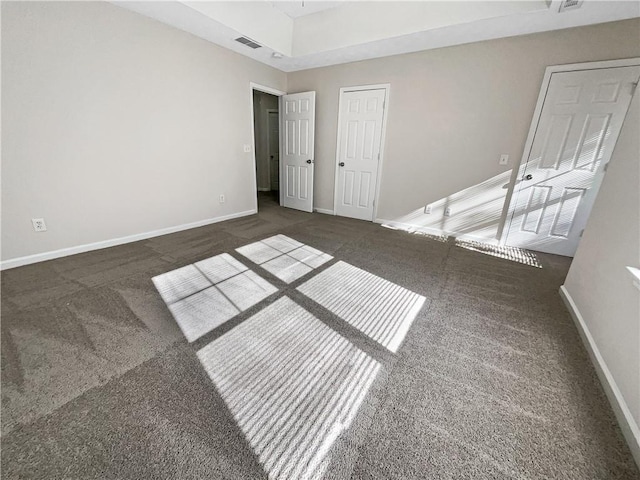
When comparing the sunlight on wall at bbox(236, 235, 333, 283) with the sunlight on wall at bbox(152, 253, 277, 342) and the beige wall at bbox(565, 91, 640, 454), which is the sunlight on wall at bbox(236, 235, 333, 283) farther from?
the beige wall at bbox(565, 91, 640, 454)

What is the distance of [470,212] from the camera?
3602 millimetres

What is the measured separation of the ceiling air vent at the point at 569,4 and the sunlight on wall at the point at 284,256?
3.23 metres

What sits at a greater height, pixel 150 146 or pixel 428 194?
pixel 150 146

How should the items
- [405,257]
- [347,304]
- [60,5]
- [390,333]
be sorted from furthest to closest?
1. [405,257]
2. [60,5]
3. [347,304]
4. [390,333]

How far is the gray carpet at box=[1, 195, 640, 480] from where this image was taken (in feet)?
3.32

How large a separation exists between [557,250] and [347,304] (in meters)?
3.08

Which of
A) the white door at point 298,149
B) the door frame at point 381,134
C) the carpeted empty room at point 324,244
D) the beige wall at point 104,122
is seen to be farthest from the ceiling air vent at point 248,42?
the door frame at point 381,134

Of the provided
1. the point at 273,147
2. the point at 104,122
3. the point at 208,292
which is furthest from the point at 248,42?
the point at 273,147

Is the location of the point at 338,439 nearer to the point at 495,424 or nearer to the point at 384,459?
the point at 384,459

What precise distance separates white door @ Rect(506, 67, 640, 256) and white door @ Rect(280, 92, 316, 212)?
325cm

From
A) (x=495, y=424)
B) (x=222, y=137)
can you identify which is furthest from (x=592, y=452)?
(x=222, y=137)

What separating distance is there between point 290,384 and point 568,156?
390 centimetres

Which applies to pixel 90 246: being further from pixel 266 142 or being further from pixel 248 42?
pixel 266 142

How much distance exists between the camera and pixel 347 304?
2066 mm
